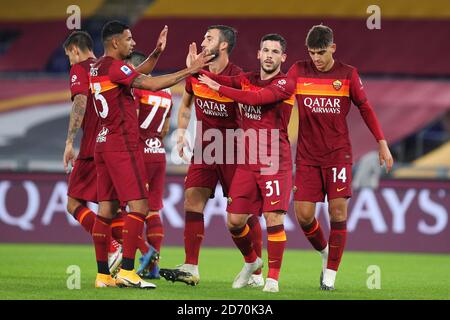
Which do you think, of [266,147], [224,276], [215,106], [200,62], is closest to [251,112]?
[266,147]

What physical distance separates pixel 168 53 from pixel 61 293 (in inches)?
479

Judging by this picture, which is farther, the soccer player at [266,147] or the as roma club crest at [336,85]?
the as roma club crest at [336,85]

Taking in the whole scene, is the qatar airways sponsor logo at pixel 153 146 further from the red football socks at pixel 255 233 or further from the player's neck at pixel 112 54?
the player's neck at pixel 112 54

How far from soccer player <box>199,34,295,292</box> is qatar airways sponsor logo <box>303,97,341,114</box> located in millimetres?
178

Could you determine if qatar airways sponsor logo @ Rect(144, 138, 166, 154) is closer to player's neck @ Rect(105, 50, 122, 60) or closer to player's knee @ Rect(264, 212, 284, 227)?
player's neck @ Rect(105, 50, 122, 60)

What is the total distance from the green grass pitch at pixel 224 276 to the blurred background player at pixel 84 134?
571 mm

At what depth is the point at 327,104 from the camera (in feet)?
29.3

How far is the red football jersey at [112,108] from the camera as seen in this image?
8523 mm

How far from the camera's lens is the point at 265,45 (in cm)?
873

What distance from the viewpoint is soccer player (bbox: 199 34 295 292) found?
8.60m

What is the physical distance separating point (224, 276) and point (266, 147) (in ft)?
6.64

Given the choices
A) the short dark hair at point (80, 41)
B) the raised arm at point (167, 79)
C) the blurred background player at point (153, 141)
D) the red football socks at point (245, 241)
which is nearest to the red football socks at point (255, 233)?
the red football socks at point (245, 241)

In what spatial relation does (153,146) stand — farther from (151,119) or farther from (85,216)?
(85,216)

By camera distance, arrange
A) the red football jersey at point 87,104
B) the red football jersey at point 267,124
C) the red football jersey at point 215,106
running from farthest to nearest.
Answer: the red football jersey at point 87,104
the red football jersey at point 215,106
the red football jersey at point 267,124
